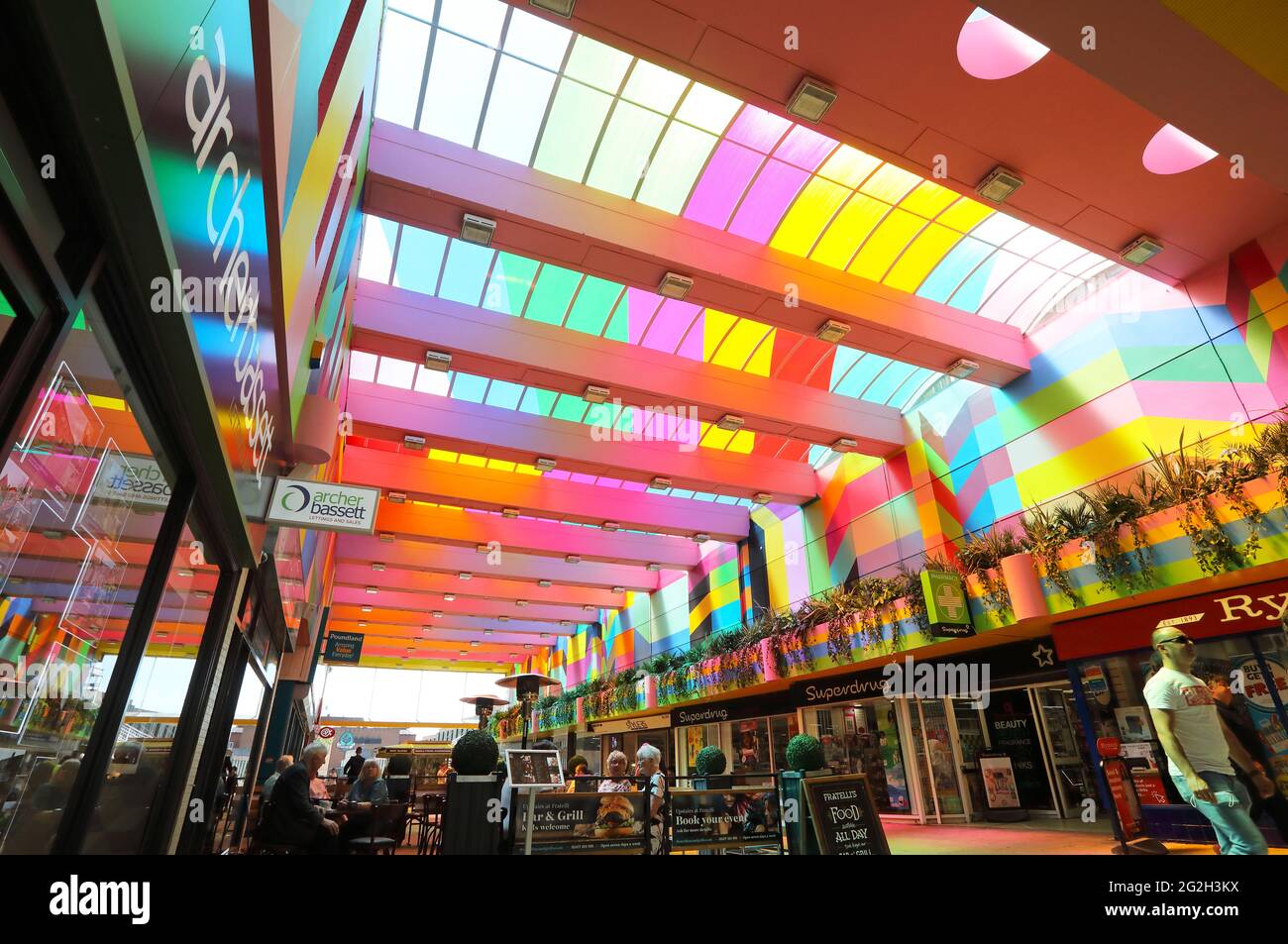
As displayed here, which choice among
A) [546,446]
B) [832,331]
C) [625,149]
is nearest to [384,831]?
[546,446]

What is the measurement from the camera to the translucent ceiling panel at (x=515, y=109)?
27.9 ft

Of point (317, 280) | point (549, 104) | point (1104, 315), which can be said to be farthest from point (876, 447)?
point (317, 280)

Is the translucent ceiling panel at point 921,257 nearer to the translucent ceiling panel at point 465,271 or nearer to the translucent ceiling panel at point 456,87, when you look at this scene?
the translucent ceiling panel at point 465,271

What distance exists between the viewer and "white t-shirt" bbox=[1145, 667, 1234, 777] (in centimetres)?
483

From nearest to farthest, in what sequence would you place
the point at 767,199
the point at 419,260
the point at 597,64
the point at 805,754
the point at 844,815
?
the point at 844,815 < the point at 805,754 < the point at 597,64 < the point at 767,199 < the point at 419,260

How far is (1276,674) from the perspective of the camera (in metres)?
7.20

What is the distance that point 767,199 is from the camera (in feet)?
33.7

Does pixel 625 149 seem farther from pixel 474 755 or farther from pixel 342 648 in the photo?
pixel 342 648

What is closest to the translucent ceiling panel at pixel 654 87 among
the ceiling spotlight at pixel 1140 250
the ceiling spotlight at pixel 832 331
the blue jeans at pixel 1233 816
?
the ceiling spotlight at pixel 832 331

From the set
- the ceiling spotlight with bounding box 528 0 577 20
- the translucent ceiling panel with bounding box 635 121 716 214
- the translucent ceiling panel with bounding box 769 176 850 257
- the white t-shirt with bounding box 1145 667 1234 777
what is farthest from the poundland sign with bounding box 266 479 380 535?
the translucent ceiling panel with bounding box 769 176 850 257

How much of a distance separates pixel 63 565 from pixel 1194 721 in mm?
6806

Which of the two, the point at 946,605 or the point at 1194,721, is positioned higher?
the point at 946,605

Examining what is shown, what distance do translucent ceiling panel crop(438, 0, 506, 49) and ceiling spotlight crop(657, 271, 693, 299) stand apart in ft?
11.3

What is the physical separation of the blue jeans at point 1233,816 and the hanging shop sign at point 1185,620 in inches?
80.4
